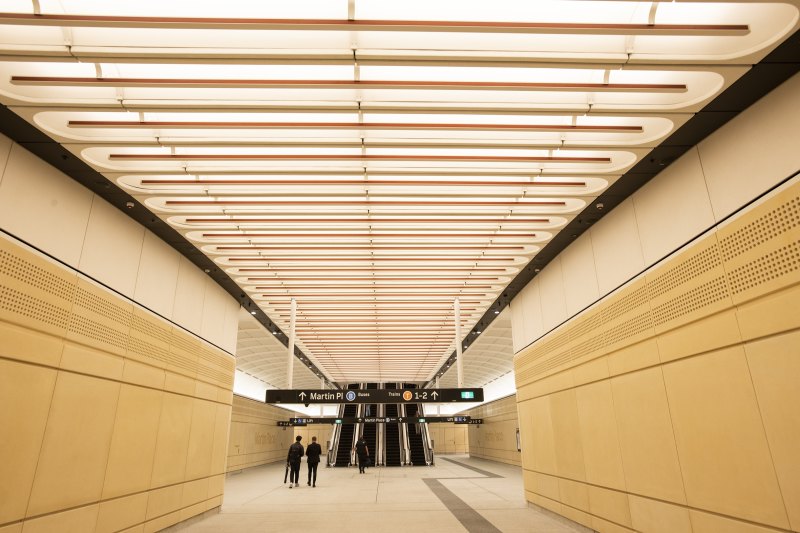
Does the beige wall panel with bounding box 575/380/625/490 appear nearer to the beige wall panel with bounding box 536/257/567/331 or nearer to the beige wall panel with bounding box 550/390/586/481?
the beige wall panel with bounding box 550/390/586/481

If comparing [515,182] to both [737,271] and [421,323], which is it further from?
[421,323]

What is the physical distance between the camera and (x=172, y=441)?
7559 millimetres

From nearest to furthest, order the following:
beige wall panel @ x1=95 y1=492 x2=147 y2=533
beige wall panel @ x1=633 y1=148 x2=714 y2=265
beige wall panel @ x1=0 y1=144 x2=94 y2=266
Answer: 1. beige wall panel @ x1=0 y1=144 x2=94 y2=266
2. beige wall panel @ x1=633 y1=148 x2=714 y2=265
3. beige wall panel @ x1=95 y1=492 x2=147 y2=533

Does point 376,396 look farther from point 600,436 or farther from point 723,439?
point 723,439

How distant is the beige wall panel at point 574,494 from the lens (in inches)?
276

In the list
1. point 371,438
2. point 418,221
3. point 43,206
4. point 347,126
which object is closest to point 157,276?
point 43,206

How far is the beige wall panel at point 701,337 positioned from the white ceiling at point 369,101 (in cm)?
203

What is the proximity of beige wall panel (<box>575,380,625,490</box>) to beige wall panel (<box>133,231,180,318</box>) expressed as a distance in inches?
282

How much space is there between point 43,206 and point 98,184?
2.53 ft

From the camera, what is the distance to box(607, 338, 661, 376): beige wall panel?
555cm

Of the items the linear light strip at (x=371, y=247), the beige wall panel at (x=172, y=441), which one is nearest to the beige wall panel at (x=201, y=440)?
the beige wall panel at (x=172, y=441)

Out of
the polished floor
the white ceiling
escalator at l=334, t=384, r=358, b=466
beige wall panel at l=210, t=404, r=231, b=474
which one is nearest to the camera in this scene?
the white ceiling

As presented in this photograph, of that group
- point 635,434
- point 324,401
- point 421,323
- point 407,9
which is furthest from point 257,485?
point 407,9

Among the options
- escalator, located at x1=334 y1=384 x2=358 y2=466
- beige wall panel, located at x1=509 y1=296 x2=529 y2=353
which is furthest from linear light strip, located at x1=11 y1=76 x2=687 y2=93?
escalator, located at x1=334 y1=384 x2=358 y2=466
